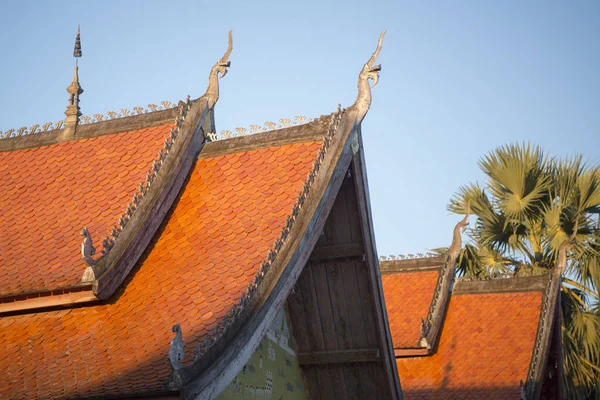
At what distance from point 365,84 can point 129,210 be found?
2.92 metres

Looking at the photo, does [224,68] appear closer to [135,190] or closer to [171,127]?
[171,127]

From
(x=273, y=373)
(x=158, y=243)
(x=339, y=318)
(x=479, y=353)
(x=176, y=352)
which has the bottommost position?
(x=479, y=353)

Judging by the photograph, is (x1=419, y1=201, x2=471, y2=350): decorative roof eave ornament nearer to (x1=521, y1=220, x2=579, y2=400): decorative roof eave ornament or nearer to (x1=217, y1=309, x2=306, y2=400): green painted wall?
(x1=521, y1=220, x2=579, y2=400): decorative roof eave ornament

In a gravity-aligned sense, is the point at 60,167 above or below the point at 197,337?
above

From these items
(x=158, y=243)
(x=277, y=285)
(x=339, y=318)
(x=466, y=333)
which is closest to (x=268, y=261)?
(x=277, y=285)

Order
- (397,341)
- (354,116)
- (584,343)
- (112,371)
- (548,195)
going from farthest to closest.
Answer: (548,195)
(584,343)
(397,341)
(354,116)
(112,371)

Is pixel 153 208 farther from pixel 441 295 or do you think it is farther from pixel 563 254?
pixel 563 254

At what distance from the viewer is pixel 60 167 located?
11.5m

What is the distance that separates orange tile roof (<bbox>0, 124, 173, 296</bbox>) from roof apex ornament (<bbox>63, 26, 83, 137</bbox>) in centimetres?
24

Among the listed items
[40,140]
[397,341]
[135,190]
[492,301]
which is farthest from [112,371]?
[492,301]

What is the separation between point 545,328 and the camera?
50.6 ft

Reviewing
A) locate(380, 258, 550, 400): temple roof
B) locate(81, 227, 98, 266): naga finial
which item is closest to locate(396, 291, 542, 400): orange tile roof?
locate(380, 258, 550, 400): temple roof

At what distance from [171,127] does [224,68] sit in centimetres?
95

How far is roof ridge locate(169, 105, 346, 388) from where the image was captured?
7.42 m
